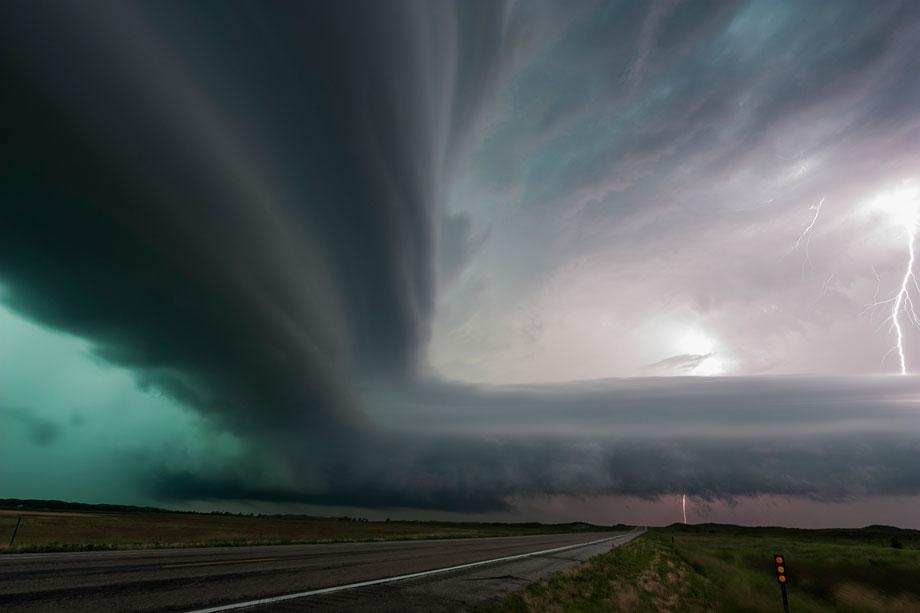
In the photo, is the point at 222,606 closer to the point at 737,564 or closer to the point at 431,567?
the point at 431,567

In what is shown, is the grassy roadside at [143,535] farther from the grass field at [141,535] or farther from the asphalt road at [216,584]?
the asphalt road at [216,584]

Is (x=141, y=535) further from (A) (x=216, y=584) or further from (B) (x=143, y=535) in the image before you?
(A) (x=216, y=584)

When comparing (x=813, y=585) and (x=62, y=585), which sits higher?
(x=62, y=585)

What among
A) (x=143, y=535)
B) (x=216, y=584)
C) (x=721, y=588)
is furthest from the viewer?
(x=143, y=535)

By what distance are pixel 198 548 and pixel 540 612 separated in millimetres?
21339

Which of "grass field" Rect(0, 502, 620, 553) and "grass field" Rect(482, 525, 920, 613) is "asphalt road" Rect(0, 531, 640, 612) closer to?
"grass field" Rect(482, 525, 920, 613)

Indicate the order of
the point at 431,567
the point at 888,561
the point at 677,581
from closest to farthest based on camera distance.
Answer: the point at 431,567 < the point at 677,581 < the point at 888,561

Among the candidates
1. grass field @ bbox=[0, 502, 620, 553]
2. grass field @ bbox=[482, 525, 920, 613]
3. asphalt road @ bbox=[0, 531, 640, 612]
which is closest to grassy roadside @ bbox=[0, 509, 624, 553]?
grass field @ bbox=[0, 502, 620, 553]

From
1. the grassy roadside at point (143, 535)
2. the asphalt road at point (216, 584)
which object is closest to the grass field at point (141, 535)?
the grassy roadside at point (143, 535)

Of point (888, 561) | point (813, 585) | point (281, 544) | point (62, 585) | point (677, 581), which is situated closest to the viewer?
point (62, 585)

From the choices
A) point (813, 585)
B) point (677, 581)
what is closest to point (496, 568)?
point (677, 581)

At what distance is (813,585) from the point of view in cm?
3809

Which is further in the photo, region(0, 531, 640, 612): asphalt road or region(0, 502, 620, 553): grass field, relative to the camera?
region(0, 502, 620, 553): grass field

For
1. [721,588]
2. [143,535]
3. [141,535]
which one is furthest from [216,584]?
[143,535]
